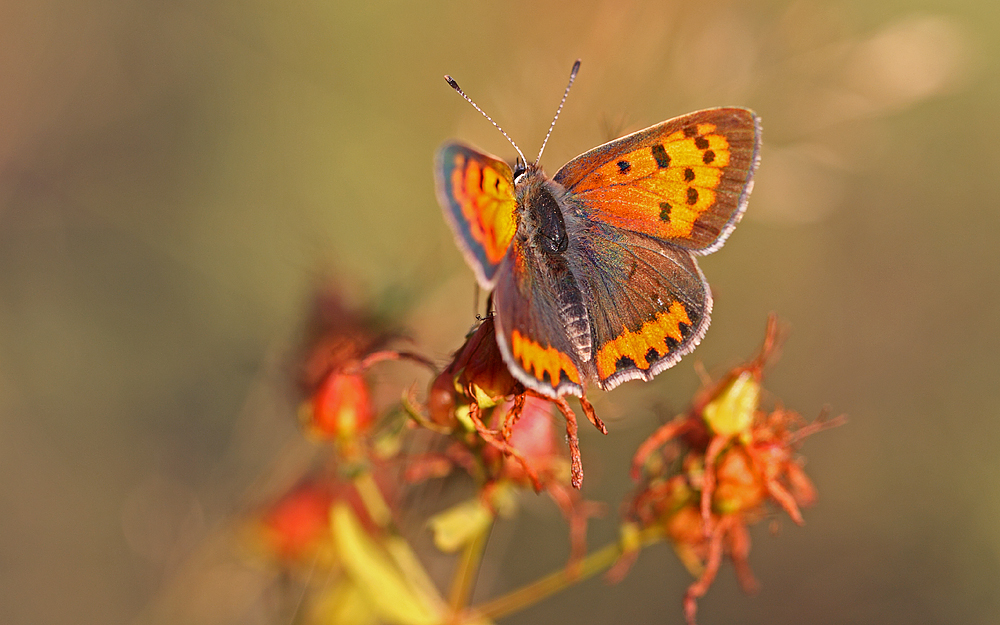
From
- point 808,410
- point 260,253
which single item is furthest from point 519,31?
point 808,410

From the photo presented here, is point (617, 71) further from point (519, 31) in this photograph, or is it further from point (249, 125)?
point (249, 125)

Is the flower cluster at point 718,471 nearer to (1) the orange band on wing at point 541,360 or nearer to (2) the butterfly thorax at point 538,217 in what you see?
(1) the orange band on wing at point 541,360

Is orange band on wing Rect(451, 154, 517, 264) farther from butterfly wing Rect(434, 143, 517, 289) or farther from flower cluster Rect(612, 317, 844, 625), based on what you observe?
flower cluster Rect(612, 317, 844, 625)

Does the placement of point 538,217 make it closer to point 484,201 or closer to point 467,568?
point 484,201

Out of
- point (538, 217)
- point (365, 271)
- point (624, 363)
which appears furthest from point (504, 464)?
point (365, 271)

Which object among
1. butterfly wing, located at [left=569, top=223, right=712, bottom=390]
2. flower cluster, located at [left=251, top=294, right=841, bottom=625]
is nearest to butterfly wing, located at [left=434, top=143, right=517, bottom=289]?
flower cluster, located at [left=251, top=294, right=841, bottom=625]
